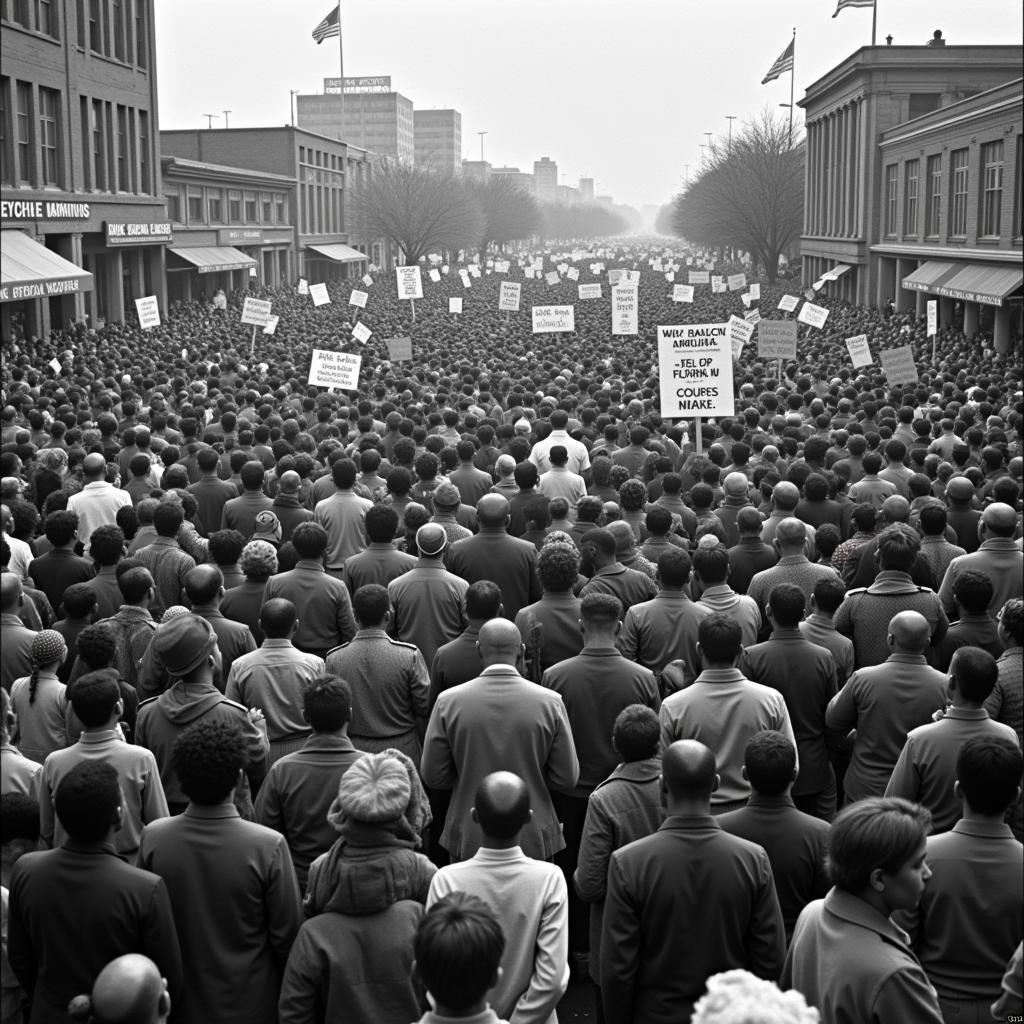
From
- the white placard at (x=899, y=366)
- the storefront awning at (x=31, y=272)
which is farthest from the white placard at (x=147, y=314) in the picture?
the white placard at (x=899, y=366)

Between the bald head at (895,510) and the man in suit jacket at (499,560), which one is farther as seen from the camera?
the bald head at (895,510)

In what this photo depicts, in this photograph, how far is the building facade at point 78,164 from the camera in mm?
33344

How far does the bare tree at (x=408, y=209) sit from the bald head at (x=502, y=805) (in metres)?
90.4

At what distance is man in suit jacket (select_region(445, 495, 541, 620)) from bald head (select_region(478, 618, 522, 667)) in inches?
110

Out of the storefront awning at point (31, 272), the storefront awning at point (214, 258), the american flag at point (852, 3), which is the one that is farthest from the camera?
the american flag at point (852, 3)

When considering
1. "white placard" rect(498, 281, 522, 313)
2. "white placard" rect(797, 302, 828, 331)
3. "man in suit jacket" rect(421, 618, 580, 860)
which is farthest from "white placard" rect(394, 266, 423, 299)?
"man in suit jacket" rect(421, 618, 580, 860)

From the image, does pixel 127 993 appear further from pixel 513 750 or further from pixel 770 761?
pixel 513 750

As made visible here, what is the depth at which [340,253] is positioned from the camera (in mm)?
86312

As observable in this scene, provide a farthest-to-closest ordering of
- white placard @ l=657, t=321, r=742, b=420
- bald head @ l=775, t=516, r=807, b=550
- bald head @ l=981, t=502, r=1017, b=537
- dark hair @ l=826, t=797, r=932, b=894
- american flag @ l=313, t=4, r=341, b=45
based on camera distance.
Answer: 1. american flag @ l=313, t=4, r=341, b=45
2. white placard @ l=657, t=321, r=742, b=420
3. bald head @ l=775, t=516, r=807, b=550
4. bald head @ l=981, t=502, r=1017, b=537
5. dark hair @ l=826, t=797, r=932, b=894

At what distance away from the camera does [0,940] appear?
4664mm

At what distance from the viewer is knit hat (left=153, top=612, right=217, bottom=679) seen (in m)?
6.05

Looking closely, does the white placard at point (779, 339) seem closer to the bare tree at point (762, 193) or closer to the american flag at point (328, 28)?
the american flag at point (328, 28)

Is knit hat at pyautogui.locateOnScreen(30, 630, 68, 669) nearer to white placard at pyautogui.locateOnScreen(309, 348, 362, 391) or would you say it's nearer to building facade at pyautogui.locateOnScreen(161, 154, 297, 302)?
white placard at pyautogui.locateOnScreen(309, 348, 362, 391)

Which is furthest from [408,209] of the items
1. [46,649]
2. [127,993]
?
[127,993]
